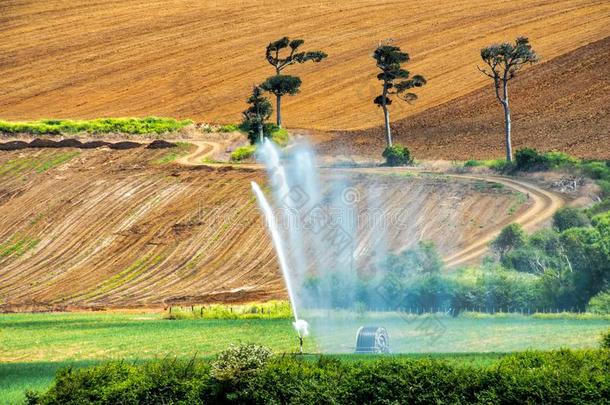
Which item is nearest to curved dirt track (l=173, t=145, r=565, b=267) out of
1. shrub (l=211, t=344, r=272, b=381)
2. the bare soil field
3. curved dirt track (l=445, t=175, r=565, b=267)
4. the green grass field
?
curved dirt track (l=445, t=175, r=565, b=267)

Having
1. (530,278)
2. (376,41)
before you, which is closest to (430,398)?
(530,278)

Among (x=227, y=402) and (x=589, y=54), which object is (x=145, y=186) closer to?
(x=589, y=54)

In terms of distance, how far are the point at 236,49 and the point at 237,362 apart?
8332cm

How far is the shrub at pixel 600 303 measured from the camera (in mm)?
43875

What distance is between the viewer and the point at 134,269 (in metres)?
60.2

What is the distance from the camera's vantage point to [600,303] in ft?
146

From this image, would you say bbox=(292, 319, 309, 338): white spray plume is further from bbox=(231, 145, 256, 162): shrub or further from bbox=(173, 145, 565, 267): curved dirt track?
bbox=(231, 145, 256, 162): shrub

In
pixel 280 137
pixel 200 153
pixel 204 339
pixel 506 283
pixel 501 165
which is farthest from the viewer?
pixel 280 137

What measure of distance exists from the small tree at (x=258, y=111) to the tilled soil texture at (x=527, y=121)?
12.3 feet

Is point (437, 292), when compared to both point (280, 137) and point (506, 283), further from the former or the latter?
point (280, 137)

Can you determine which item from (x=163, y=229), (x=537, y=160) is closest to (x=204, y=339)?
(x=163, y=229)

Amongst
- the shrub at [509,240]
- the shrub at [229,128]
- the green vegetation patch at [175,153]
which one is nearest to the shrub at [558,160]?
the shrub at [509,240]

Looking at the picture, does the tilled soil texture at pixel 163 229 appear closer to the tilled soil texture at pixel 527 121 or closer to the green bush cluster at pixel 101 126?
the tilled soil texture at pixel 527 121

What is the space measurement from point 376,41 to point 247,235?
145ft
